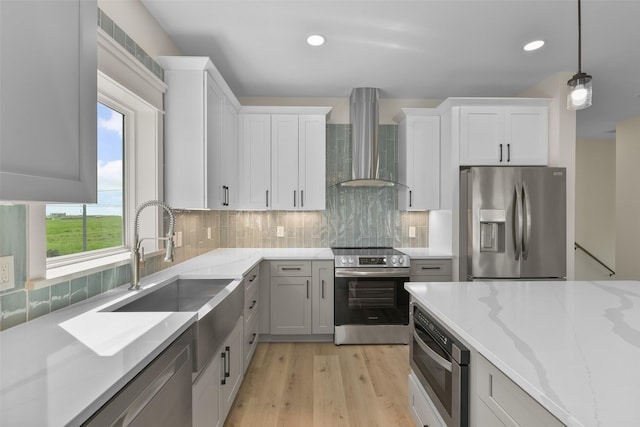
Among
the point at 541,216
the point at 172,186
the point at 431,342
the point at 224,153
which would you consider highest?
the point at 224,153

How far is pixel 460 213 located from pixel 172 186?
250cm

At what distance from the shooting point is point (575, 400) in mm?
679

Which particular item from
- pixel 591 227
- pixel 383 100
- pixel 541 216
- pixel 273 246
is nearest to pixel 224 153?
pixel 273 246

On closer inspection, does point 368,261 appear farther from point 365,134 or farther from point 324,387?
point 365,134

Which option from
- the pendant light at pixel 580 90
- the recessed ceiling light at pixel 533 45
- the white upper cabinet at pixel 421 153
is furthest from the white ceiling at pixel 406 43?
the pendant light at pixel 580 90

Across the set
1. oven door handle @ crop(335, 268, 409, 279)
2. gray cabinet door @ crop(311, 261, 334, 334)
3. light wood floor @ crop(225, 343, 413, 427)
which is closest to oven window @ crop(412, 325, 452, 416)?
light wood floor @ crop(225, 343, 413, 427)

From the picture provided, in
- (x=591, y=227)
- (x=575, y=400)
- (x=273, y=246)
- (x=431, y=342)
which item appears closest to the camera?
(x=575, y=400)

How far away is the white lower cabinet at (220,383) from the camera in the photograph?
1.46m

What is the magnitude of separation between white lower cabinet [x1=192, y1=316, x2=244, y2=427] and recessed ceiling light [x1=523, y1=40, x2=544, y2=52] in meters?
3.07

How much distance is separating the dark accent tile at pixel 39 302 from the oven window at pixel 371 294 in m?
2.30

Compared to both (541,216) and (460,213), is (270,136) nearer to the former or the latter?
(460,213)

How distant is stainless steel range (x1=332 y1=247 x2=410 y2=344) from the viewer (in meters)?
3.07

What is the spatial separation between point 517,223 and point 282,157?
2.33 m

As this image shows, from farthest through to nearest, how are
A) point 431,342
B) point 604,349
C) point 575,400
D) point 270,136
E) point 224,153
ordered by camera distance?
point 270,136 → point 224,153 → point 431,342 → point 604,349 → point 575,400
